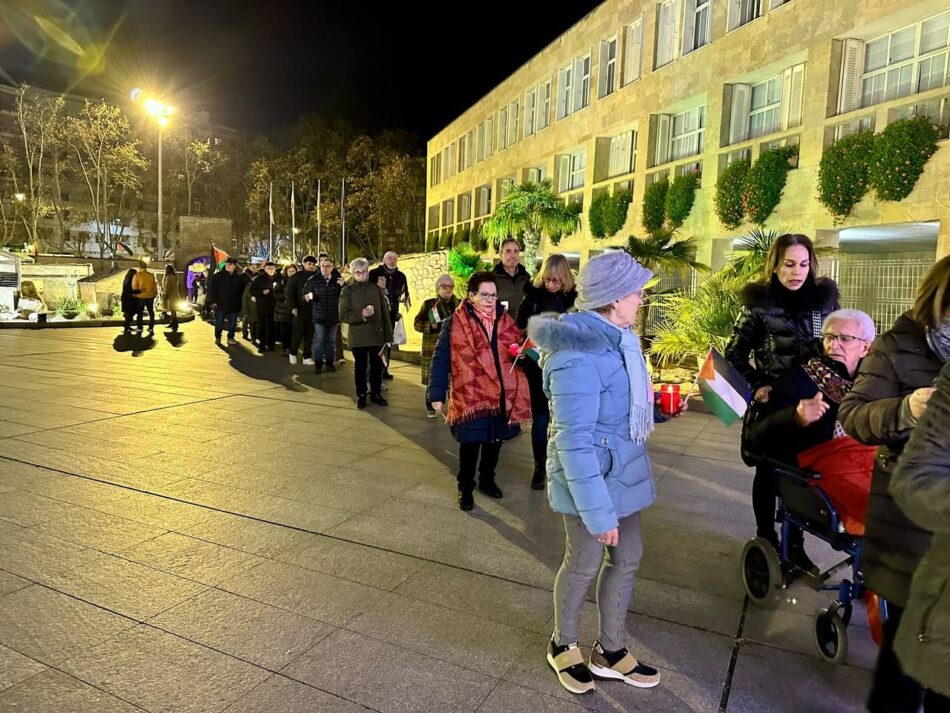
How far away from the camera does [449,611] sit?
329 centimetres

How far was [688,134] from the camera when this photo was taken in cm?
1792

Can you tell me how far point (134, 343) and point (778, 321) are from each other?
14956 millimetres

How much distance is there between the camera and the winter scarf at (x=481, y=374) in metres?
4.90

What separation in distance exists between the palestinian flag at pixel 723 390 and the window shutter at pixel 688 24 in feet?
53.7

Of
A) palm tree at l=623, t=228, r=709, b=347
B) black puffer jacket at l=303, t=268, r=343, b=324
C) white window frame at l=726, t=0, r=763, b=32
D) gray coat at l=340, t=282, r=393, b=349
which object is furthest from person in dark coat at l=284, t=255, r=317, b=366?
white window frame at l=726, t=0, r=763, b=32

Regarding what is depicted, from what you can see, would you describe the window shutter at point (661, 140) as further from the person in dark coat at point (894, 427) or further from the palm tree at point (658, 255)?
the person in dark coat at point (894, 427)

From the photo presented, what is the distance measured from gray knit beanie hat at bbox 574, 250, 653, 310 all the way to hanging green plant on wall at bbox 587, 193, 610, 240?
17.9 meters

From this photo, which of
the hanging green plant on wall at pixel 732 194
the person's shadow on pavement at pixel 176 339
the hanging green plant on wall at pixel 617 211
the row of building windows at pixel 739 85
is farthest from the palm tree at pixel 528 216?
the person's shadow on pavement at pixel 176 339

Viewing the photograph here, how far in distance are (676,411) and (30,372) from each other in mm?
10803

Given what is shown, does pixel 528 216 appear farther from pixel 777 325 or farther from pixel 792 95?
pixel 777 325

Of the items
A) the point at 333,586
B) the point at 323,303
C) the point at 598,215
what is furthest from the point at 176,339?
the point at 333,586

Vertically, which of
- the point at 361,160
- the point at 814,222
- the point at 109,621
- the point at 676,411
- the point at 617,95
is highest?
the point at 361,160

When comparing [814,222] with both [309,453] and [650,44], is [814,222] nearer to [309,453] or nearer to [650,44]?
[650,44]

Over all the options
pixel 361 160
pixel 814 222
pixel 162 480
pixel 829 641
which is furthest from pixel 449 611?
pixel 361 160
